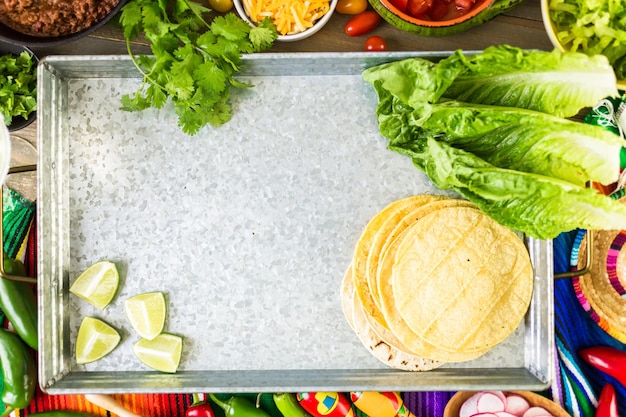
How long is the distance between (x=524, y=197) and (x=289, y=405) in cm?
112

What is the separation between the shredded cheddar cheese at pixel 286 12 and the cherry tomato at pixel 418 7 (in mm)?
268

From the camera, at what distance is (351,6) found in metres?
1.96

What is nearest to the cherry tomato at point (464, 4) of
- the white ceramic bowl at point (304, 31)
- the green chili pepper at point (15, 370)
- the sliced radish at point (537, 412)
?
the white ceramic bowl at point (304, 31)

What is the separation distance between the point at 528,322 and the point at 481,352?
231mm

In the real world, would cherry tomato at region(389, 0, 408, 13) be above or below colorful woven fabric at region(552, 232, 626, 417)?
above

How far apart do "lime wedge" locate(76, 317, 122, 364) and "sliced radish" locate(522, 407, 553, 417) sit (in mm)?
1452

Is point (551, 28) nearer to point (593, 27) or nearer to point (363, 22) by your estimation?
point (593, 27)

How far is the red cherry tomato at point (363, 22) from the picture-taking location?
1.96 meters

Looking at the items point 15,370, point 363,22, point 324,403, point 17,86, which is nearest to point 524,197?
point 363,22

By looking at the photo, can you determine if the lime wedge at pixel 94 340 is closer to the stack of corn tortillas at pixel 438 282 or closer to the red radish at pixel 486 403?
the stack of corn tortillas at pixel 438 282

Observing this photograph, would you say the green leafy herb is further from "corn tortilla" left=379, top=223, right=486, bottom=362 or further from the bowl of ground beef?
"corn tortilla" left=379, top=223, right=486, bottom=362

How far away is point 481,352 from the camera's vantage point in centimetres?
186

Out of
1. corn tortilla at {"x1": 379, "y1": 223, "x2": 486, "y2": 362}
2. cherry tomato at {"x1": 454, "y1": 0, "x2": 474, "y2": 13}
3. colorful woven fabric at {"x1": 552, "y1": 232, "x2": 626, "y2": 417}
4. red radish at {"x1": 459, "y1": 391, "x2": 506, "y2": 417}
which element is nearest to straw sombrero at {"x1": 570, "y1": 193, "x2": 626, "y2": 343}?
colorful woven fabric at {"x1": 552, "y1": 232, "x2": 626, "y2": 417}

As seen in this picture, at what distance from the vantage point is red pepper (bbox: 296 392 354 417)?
2121mm
